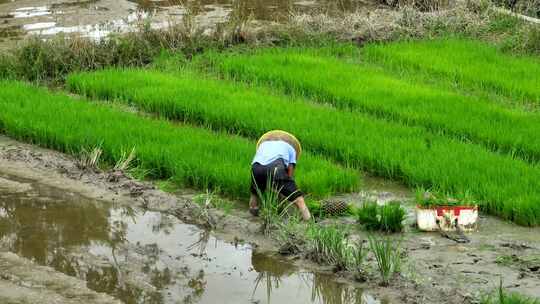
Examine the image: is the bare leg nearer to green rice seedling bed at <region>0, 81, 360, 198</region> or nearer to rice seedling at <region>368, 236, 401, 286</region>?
green rice seedling bed at <region>0, 81, 360, 198</region>

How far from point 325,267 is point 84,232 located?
1608mm

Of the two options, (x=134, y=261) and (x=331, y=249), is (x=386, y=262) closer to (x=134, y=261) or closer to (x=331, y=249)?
(x=331, y=249)

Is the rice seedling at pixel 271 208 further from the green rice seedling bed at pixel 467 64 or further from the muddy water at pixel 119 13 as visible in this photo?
the muddy water at pixel 119 13

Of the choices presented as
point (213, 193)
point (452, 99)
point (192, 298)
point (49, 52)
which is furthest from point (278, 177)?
point (49, 52)

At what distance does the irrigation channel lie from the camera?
16.2 feet

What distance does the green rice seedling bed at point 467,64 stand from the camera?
9.16 m

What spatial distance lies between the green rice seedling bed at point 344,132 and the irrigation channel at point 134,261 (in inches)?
64.5

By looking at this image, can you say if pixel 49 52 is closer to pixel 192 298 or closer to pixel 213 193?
pixel 213 193

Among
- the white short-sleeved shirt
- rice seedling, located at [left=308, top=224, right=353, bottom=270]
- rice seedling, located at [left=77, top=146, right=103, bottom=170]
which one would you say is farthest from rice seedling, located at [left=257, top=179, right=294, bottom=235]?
rice seedling, located at [left=77, top=146, right=103, bottom=170]

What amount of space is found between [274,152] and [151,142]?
175 centimetres

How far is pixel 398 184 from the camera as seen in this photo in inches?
275

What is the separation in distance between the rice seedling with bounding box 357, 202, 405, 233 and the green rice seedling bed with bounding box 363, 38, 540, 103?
3.43 metres

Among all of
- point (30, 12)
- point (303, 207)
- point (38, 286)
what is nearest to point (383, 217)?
point (303, 207)

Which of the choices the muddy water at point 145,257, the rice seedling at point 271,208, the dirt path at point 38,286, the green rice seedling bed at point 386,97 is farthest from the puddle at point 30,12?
the dirt path at point 38,286
